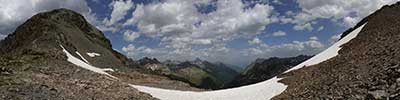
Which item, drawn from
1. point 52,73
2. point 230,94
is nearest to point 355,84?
point 230,94

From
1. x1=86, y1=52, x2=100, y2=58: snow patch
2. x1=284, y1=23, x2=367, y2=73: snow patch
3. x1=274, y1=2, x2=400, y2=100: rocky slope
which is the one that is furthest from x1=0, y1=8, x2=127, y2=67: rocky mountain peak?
x1=274, y1=2, x2=400, y2=100: rocky slope

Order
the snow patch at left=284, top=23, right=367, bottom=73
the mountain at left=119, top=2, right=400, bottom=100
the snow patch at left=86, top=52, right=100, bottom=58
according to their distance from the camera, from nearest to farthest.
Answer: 1. the mountain at left=119, top=2, right=400, bottom=100
2. the snow patch at left=284, top=23, right=367, bottom=73
3. the snow patch at left=86, top=52, right=100, bottom=58

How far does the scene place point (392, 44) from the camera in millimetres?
37906

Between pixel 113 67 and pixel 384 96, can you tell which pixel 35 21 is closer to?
pixel 113 67

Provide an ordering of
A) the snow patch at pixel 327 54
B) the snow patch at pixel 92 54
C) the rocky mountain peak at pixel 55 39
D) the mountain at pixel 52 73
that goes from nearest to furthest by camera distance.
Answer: the mountain at pixel 52 73, the snow patch at pixel 327 54, the rocky mountain peak at pixel 55 39, the snow patch at pixel 92 54

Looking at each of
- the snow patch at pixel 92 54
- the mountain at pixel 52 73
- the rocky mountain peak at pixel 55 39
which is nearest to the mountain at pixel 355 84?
the mountain at pixel 52 73

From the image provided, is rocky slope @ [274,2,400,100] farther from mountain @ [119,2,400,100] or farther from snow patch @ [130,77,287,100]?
snow patch @ [130,77,287,100]

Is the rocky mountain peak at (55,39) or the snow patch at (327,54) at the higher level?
the rocky mountain peak at (55,39)

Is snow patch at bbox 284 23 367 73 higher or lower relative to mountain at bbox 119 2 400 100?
higher

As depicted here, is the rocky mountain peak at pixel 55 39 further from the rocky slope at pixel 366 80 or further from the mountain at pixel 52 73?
the rocky slope at pixel 366 80

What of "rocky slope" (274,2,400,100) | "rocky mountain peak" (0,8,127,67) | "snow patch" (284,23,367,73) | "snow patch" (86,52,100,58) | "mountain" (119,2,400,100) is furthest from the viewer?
"snow patch" (86,52,100,58)

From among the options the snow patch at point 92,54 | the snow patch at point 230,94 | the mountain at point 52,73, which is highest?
the snow patch at point 92,54

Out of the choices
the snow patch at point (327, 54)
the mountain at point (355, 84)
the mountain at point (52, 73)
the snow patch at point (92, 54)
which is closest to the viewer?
the mountain at point (355, 84)

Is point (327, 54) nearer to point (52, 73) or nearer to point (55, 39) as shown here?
point (52, 73)
